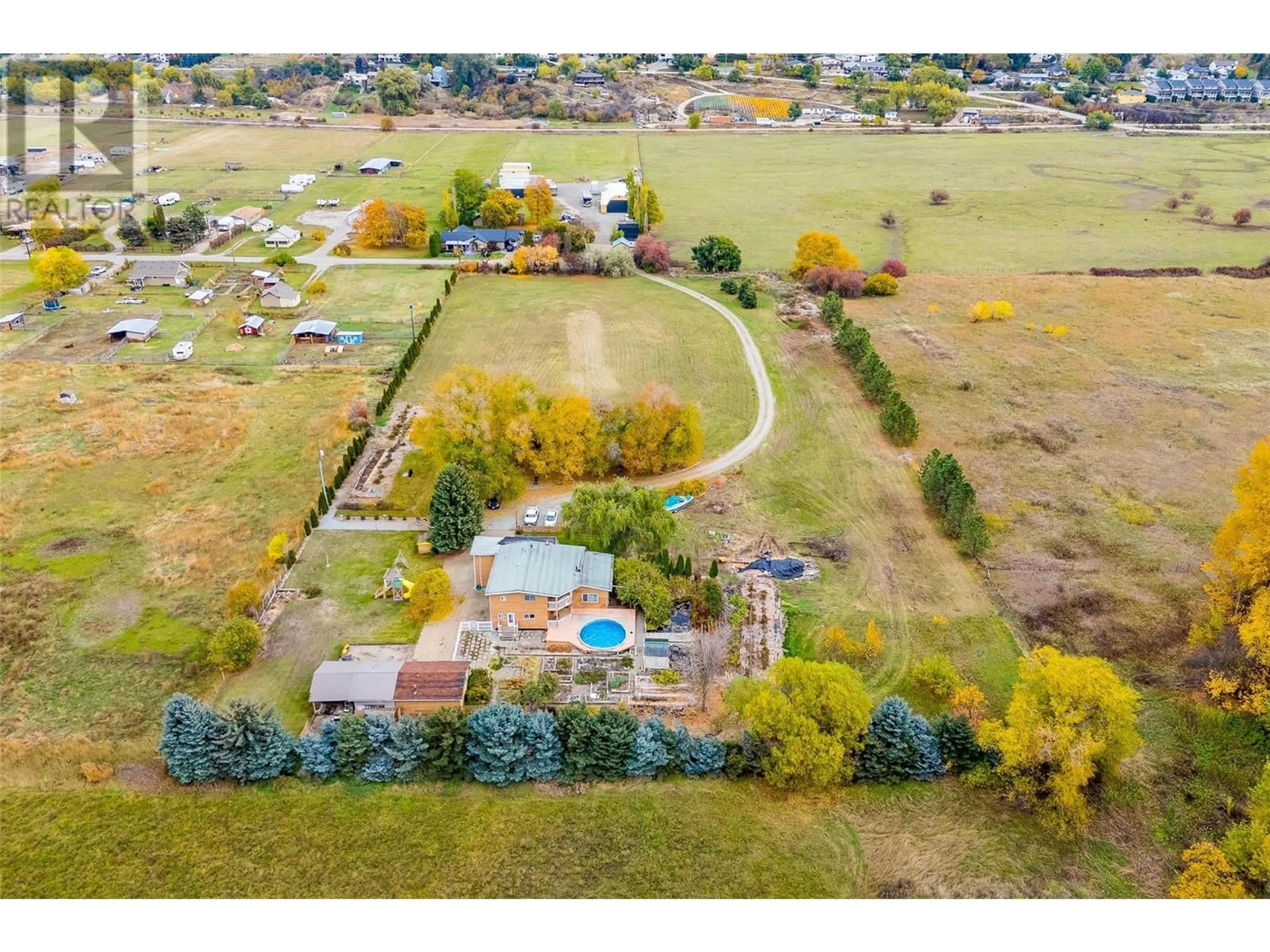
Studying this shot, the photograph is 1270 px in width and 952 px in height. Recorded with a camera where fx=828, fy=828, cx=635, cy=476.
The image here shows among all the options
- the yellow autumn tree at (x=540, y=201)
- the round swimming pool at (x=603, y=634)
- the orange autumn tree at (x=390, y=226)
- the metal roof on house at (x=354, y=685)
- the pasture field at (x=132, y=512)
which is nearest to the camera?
the metal roof on house at (x=354, y=685)

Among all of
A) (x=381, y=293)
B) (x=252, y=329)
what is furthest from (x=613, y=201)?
(x=252, y=329)

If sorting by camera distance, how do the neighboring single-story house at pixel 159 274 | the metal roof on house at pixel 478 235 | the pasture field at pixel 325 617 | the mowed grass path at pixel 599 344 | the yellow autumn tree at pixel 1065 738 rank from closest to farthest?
the yellow autumn tree at pixel 1065 738, the pasture field at pixel 325 617, the mowed grass path at pixel 599 344, the neighboring single-story house at pixel 159 274, the metal roof on house at pixel 478 235

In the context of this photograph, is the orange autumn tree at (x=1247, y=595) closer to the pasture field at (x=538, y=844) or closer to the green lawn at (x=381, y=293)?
the pasture field at (x=538, y=844)

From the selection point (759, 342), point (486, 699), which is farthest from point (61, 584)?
point (759, 342)

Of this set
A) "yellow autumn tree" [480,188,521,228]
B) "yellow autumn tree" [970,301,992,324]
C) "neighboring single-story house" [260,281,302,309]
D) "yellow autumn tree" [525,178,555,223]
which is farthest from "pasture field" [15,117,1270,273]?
"neighboring single-story house" [260,281,302,309]

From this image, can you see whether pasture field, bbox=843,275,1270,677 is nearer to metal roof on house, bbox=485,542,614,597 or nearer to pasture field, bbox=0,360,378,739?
metal roof on house, bbox=485,542,614,597

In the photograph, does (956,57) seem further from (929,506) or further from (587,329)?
(929,506)

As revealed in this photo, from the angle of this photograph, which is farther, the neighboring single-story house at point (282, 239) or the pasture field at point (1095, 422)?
the neighboring single-story house at point (282, 239)

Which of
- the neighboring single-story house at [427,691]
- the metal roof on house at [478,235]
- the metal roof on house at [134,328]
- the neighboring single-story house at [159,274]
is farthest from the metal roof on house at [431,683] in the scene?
the metal roof on house at [478,235]

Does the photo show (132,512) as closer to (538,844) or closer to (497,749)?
(497,749)
